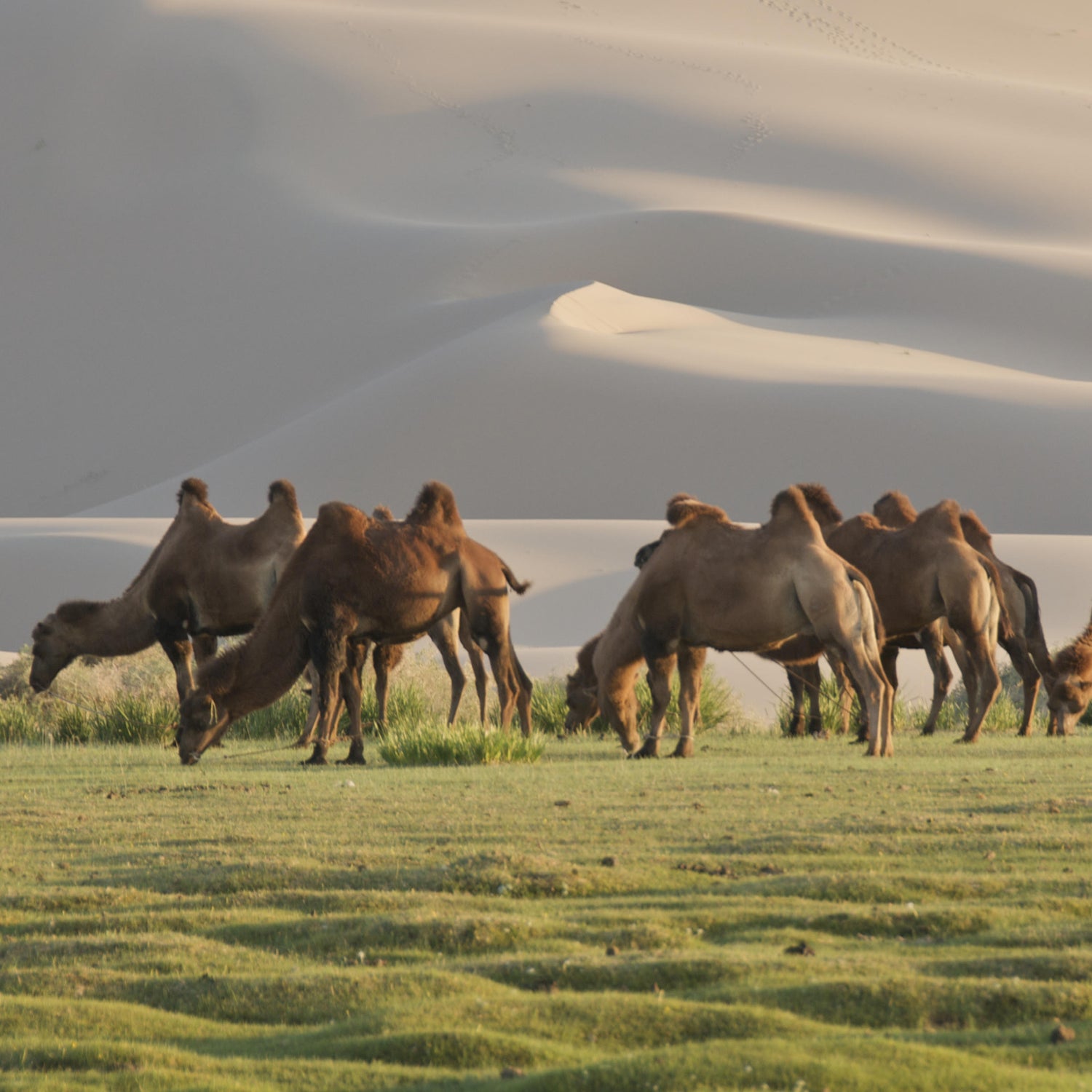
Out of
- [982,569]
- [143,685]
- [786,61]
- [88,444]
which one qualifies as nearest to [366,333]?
[88,444]

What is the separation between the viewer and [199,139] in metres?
105

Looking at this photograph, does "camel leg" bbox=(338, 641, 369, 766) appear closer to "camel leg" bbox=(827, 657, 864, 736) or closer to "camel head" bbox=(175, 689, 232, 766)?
"camel head" bbox=(175, 689, 232, 766)

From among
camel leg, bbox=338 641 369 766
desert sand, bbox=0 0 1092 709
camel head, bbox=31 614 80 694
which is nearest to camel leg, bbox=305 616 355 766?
camel leg, bbox=338 641 369 766

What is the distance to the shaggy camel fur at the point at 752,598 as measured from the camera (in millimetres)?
14922

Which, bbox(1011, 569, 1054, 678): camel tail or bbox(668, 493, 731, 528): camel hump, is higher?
bbox(668, 493, 731, 528): camel hump

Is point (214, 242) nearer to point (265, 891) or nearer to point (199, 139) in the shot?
point (199, 139)

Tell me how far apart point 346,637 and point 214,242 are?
83005mm

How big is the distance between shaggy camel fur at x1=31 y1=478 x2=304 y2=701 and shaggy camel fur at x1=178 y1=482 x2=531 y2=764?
168 cm

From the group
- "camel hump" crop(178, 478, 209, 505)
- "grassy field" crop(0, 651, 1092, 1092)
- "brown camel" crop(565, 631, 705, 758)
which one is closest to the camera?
"grassy field" crop(0, 651, 1092, 1092)

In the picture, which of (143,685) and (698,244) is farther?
(698,244)

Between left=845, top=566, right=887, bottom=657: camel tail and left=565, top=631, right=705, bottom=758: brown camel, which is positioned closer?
left=845, top=566, right=887, bottom=657: camel tail

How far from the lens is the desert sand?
59469mm

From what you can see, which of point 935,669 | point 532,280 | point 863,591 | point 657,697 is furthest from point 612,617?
point 532,280

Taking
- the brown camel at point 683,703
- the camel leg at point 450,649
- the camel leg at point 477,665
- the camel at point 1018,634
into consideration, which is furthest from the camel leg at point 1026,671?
the camel leg at point 450,649
